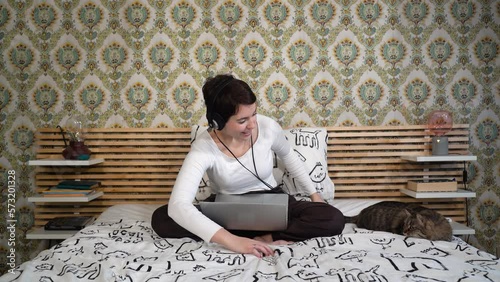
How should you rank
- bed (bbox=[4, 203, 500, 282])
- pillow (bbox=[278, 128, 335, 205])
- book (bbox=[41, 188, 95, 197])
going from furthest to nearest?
book (bbox=[41, 188, 95, 197])
pillow (bbox=[278, 128, 335, 205])
bed (bbox=[4, 203, 500, 282])

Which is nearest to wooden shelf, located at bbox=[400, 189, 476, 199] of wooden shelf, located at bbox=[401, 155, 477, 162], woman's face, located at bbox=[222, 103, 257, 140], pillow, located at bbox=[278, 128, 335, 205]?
wooden shelf, located at bbox=[401, 155, 477, 162]

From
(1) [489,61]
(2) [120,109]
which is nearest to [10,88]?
(2) [120,109]

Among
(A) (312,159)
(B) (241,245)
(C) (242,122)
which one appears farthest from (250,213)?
(A) (312,159)

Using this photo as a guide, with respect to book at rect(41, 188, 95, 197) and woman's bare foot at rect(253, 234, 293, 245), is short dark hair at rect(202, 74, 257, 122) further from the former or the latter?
book at rect(41, 188, 95, 197)

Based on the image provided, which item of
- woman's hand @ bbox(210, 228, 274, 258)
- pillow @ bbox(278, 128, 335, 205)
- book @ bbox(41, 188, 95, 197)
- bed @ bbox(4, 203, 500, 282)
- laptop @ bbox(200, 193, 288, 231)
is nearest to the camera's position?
bed @ bbox(4, 203, 500, 282)

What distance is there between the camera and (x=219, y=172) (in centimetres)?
184

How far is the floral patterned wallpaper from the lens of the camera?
280cm

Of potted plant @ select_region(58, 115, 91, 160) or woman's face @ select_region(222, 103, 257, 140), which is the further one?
potted plant @ select_region(58, 115, 91, 160)

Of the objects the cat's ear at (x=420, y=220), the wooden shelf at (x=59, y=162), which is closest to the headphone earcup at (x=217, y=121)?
the cat's ear at (x=420, y=220)

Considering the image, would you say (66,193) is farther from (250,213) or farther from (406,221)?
(406,221)

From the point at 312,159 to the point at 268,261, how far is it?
1.16m

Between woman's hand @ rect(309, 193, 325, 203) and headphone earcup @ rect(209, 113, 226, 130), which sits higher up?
headphone earcup @ rect(209, 113, 226, 130)

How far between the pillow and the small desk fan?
2.51 feet

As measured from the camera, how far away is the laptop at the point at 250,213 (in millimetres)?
1593
